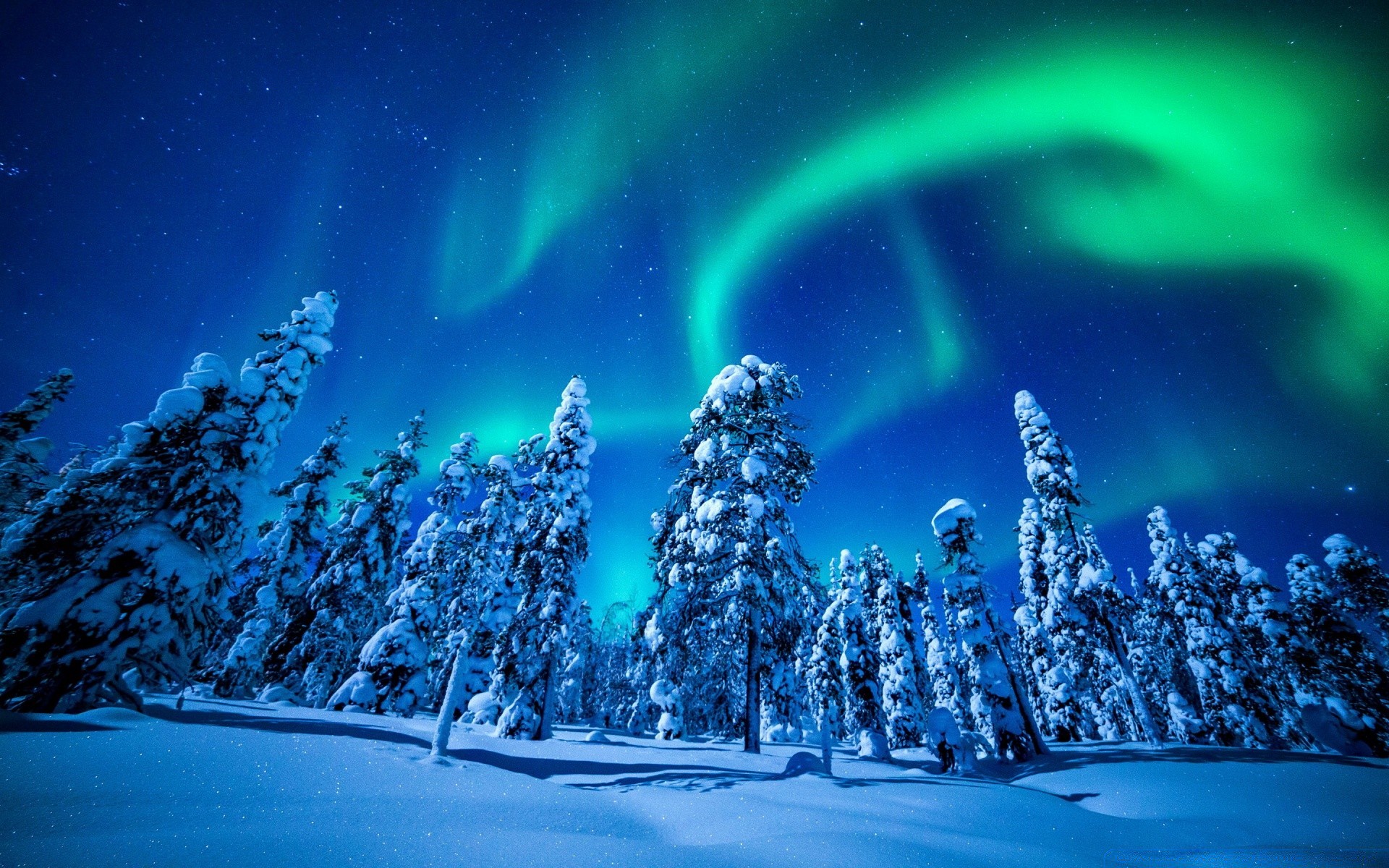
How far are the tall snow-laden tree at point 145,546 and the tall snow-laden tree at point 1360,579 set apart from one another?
45.5 meters

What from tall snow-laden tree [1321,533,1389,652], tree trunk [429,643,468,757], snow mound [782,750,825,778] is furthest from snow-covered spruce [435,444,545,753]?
tall snow-laden tree [1321,533,1389,652]

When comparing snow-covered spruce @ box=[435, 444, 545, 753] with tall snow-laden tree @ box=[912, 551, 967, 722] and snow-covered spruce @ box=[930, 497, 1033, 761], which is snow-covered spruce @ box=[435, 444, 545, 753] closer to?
snow-covered spruce @ box=[930, 497, 1033, 761]

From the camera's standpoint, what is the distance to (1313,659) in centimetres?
2242

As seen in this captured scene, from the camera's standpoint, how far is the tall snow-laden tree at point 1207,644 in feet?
79.6

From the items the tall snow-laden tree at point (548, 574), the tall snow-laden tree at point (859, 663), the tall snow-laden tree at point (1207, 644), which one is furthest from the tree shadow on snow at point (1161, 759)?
the tall snow-laden tree at point (548, 574)

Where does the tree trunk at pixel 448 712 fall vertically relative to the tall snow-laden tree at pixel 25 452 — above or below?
below

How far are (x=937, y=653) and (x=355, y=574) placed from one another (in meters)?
39.0

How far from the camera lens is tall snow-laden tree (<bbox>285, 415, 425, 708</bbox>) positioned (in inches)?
893

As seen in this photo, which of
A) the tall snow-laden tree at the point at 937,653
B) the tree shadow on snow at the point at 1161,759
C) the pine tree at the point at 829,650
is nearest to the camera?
the tree shadow on snow at the point at 1161,759

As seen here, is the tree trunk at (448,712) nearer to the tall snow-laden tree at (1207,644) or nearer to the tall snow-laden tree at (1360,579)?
the tall snow-laden tree at (1207,644)

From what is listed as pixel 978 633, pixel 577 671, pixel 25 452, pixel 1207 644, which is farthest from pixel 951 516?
pixel 25 452

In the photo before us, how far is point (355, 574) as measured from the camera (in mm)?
23422

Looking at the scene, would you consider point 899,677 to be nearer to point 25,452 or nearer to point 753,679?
point 753,679

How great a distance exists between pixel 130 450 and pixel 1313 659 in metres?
45.3
